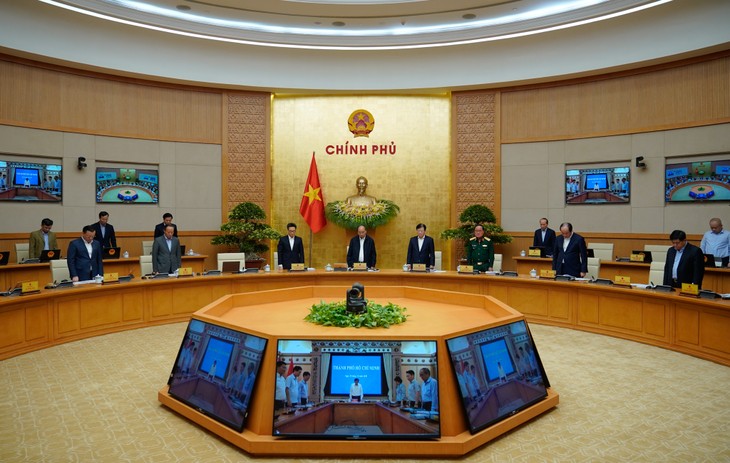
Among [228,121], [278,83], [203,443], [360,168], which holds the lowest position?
[203,443]

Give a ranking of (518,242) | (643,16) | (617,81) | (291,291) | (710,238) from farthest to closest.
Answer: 1. (518,242)
2. (617,81)
3. (643,16)
4. (710,238)
5. (291,291)

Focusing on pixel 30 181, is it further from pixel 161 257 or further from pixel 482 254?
pixel 482 254

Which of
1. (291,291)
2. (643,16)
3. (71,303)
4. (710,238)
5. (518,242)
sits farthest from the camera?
(518,242)

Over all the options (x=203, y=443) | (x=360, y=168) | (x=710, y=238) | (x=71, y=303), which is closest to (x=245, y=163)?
(x=360, y=168)

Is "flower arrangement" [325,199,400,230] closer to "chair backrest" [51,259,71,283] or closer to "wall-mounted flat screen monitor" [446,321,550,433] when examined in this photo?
"chair backrest" [51,259,71,283]

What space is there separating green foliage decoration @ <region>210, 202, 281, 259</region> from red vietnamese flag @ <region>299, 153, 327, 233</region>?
914 mm

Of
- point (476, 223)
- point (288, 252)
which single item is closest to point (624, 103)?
point (476, 223)

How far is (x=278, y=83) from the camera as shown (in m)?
10.6

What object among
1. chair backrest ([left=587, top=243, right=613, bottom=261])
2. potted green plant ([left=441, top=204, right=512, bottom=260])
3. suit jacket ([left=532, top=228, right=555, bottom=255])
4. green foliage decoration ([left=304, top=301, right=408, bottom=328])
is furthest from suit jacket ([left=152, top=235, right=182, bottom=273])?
chair backrest ([left=587, top=243, right=613, bottom=261])

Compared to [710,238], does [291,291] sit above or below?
below

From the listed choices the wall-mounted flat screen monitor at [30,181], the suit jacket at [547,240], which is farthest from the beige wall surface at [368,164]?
the wall-mounted flat screen monitor at [30,181]

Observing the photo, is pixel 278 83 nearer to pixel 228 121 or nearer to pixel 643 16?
pixel 228 121

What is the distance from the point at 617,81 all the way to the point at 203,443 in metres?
9.64

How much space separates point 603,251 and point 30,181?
10580 millimetres
